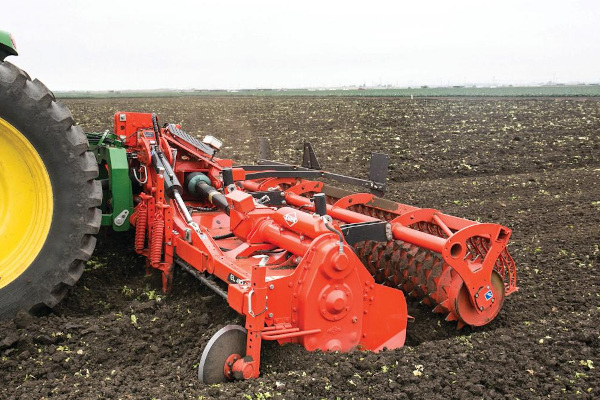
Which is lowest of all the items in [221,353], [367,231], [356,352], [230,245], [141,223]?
[356,352]

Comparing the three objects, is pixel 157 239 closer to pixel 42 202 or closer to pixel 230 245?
pixel 230 245

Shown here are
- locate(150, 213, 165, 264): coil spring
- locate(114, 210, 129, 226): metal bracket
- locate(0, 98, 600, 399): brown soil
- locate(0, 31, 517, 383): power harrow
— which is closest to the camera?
locate(0, 98, 600, 399): brown soil

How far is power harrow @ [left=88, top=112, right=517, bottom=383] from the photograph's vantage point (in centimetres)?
365

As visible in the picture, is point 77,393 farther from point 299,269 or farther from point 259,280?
point 299,269

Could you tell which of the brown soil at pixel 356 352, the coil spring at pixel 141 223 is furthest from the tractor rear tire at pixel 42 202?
the coil spring at pixel 141 223

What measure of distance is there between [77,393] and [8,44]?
7.37 ft

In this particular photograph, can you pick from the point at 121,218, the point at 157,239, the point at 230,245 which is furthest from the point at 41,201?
the point at 230,245

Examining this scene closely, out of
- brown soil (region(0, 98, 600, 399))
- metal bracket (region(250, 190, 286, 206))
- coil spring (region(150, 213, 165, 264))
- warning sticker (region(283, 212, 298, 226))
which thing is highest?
warning sticker (region(283, 212, 298, 226))

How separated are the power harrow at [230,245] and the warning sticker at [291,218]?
16mm

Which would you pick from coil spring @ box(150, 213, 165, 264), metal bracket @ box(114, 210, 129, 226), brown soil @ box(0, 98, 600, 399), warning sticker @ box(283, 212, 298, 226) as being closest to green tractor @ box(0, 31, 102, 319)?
brown soil @ box(0, 98, 600, 399)

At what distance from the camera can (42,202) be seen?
3.75 m

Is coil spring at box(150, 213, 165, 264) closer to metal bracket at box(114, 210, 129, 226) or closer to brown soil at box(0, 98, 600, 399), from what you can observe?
brown soil at box(0, 98, 600, 399)

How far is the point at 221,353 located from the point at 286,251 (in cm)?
106

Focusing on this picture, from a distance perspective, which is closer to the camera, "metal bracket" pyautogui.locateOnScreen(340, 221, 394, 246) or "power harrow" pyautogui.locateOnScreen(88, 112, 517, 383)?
"power harrow" pyautogui.locateOnScreen(88, 112, 517, 383)
